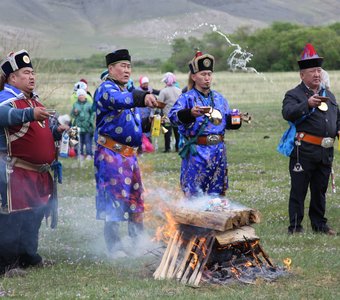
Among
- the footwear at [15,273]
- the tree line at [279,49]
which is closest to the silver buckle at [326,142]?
the footwear at [15,273]

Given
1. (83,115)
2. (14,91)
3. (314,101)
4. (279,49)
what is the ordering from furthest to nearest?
(279,49), (83,115), (314,101), (14,91)

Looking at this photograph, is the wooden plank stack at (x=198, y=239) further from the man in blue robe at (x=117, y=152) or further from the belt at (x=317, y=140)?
the belt at (x=317, y=140)

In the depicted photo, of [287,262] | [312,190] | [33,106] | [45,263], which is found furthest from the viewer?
[312,190]

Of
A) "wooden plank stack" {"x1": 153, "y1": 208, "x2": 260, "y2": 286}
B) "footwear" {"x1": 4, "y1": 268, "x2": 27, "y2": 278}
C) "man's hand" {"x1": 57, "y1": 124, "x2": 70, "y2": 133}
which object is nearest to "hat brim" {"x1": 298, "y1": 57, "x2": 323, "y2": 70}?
"wooden plank stack" {"x1": 153, "y1": 208, "x2": 260, "y2": 286}

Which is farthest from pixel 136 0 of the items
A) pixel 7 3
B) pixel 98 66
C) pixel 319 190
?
pixel 319 190

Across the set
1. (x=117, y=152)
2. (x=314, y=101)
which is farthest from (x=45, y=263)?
(x=314, y=101)

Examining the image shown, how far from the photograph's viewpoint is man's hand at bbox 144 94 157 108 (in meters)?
7.40

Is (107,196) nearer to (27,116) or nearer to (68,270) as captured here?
(68,270)

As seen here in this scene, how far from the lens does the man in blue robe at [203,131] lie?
8.29 m

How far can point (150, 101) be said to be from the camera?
7.43 m

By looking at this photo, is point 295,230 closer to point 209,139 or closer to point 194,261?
point 209,139

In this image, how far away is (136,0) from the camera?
8444cm

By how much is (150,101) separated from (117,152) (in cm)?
108

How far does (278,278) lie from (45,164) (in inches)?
104
